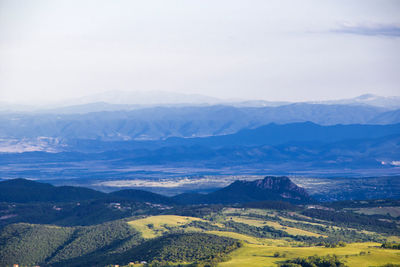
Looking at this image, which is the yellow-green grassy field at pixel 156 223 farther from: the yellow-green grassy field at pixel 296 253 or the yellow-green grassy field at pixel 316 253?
the yellow-green grassy field at pixel 316 253

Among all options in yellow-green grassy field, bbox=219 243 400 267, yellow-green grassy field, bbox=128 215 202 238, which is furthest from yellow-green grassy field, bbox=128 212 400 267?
yellow-green grassy field, bbox=128 215 202 238

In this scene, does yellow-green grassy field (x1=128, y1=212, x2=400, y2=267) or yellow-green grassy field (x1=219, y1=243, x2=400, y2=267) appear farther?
yellow-green grassy field (x1=128, y1=212, x2=400, y2=267)

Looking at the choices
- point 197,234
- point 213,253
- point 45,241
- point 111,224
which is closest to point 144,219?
point 111,224

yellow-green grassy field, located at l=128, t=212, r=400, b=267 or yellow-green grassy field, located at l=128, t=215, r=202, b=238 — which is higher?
yellow-green grassy field, located at l=128, t=212, r=400, b=267

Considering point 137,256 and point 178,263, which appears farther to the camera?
point 137,256

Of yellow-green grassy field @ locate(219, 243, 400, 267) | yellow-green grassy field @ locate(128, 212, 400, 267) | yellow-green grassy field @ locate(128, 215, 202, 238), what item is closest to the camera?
yellow-green grassy field @ locate(219, 243, 400, 267)

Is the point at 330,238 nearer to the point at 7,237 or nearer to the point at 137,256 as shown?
the point at 137,256

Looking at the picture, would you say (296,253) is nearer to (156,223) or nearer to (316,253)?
(316,253)

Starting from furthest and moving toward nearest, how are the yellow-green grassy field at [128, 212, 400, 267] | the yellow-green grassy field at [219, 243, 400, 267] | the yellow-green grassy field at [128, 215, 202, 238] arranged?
1. the yellow-green grassy field at [128, 215, 202, 238]
2. the yellow-green grassy field at [128, 212, 400, 267]
3. the yellow-green grassy field at [219, 243, 400, 267]

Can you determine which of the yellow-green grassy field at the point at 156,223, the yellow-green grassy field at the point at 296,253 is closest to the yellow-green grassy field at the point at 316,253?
the yellow-green grassy field at the point at 296,253

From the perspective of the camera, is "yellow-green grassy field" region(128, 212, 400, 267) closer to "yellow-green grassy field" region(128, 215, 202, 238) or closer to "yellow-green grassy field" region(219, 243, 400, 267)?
"yellow-green grassy field" region(219, 243, 400, 267)

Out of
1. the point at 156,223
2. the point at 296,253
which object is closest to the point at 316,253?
the point at 296,253
